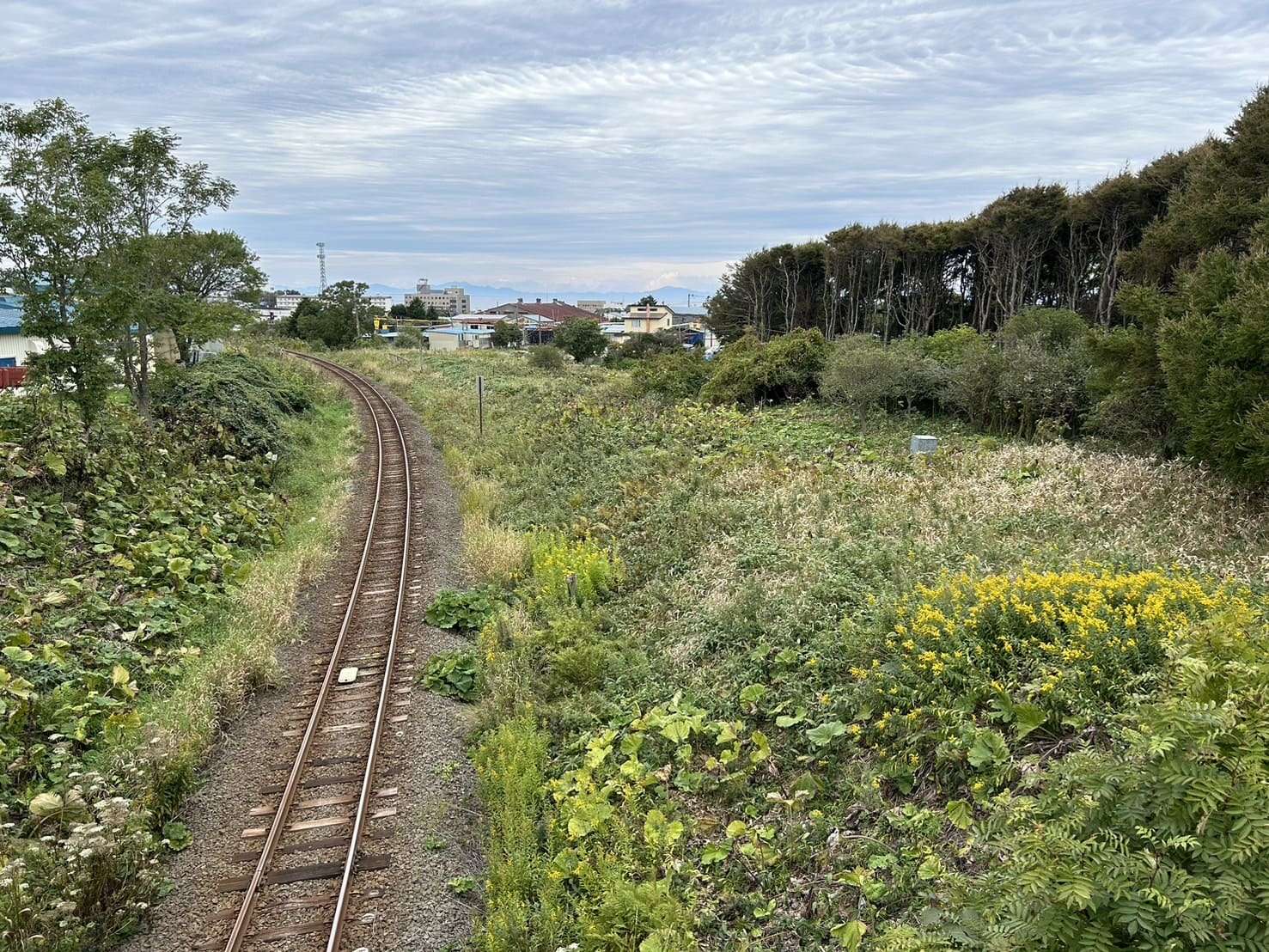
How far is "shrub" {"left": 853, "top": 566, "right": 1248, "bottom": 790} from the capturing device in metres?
6.53

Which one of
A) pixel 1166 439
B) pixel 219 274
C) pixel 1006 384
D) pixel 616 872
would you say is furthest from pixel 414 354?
pixel 616 872

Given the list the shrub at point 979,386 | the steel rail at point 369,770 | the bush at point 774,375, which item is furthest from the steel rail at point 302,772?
the shrub at point 979,386

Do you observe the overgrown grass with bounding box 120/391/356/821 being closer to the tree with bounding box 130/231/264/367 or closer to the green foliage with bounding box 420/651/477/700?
the green foliage with bounding box 420/651/477/700

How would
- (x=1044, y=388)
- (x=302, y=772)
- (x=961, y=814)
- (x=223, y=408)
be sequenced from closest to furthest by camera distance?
(x=961, y=814)
(x=302, y=772)
(x=1044, y=388)
(x=223, y=408)

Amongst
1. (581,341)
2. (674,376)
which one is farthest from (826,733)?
(581,341)

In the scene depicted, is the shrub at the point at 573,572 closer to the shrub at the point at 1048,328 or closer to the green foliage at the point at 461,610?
the green foliage at the point at 461,610

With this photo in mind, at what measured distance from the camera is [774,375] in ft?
92.1

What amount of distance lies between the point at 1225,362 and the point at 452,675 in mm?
12051

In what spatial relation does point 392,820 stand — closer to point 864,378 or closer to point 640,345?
point 864,378

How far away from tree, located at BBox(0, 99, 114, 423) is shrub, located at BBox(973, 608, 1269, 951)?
18.3 meters

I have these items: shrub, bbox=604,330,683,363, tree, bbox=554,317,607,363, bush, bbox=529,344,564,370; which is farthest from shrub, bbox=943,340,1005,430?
tree, bbox=554,317,607,363

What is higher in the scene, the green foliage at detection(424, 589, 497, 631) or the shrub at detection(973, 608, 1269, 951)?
the shrub at detection(973, 608, 1269, 951)

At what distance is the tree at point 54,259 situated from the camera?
15.8 metres

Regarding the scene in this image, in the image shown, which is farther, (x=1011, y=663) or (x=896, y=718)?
(x=896, y=718)
